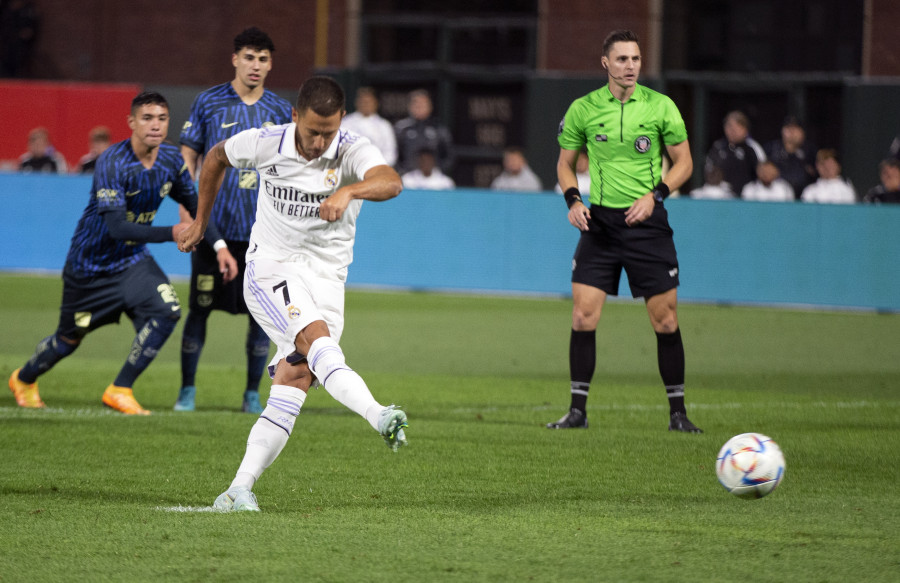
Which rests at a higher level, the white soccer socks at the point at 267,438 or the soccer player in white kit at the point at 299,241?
the soccer player in white kit at the point at 299,241

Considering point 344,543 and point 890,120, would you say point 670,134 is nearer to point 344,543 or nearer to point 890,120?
point 344,543

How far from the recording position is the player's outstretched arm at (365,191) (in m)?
5.44

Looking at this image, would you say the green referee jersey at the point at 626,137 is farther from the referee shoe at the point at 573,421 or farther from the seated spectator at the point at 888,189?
the seated spectator at the point at 888,189

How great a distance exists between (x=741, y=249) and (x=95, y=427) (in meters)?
10.00

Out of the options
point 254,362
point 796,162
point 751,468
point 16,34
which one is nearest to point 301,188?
point 751,468

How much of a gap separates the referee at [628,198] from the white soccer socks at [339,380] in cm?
278

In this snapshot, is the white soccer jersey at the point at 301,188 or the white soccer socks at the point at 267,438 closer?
the white soccer socks at the point at 267,438

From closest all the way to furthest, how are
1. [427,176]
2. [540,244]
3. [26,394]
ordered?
[26,394], [540,244], [427,176]

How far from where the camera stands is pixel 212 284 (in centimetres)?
870

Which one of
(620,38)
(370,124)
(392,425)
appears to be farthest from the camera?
(370,124)

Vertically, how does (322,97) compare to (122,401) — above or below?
above

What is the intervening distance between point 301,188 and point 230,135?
2825 millimetres

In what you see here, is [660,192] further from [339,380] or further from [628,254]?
[339,380]

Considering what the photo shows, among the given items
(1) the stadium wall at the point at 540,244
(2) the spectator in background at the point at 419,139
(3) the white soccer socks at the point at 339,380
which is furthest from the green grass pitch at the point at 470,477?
(2) the spectator in background at the point at 419,139
